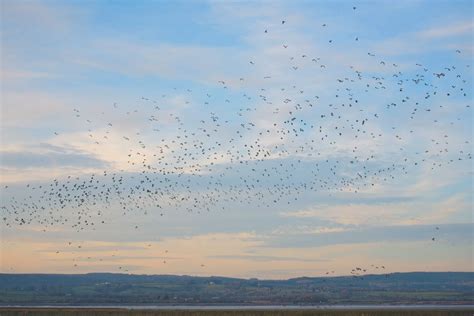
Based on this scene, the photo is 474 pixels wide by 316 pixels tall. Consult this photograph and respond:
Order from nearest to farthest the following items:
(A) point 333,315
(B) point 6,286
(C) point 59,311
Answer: (A) point 333,315, (C) point 59,311, (B) point 6,286

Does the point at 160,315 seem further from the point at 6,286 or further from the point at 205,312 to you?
the point at 6,286

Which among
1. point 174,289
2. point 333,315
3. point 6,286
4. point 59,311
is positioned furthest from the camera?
point 6,286

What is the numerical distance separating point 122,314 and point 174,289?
122931mm

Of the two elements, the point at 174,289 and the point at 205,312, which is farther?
the point at 174,289

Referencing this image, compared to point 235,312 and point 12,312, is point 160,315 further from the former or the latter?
point 12,312

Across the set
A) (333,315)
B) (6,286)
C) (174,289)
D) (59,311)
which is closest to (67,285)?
(6,286)

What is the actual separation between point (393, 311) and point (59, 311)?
→ 1119 inches

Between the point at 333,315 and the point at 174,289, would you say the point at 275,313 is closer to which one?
the point at 333,315

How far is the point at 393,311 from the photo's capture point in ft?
193

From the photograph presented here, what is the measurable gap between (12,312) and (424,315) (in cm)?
3380

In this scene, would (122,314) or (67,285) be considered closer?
(122,314)

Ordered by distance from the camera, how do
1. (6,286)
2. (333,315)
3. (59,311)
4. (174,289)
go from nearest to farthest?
(333,315) < (59,311) < (174,289) < (6,286)

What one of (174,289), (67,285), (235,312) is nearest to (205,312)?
(235,312)

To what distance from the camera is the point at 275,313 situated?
59.5 meters
